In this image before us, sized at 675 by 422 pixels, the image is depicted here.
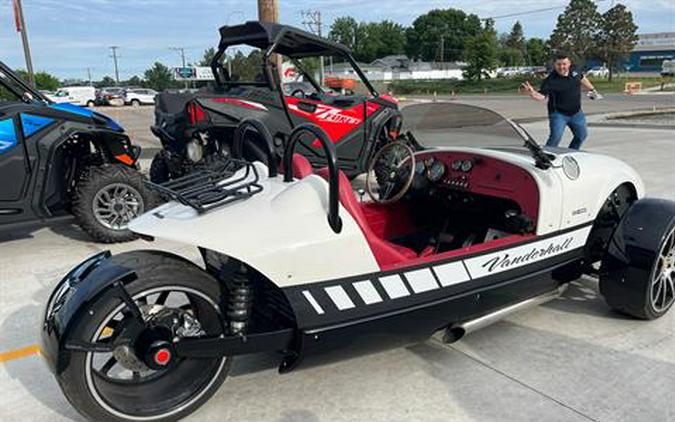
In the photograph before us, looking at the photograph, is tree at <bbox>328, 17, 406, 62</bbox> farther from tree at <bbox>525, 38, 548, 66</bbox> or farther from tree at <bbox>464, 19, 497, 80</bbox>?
tree at <bbox>464, 19, 497, 80</bbox>

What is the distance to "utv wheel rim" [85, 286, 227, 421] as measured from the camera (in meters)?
2.31

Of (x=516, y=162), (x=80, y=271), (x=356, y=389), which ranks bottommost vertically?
(x=356, y=389)

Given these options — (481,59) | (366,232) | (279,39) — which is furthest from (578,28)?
(366,232)

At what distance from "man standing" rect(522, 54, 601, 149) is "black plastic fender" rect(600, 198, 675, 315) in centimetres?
385

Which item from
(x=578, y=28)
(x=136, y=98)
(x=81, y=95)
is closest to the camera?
(x=81, y=95)

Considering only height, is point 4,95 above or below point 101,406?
above

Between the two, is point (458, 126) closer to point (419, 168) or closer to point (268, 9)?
point (419, 168)

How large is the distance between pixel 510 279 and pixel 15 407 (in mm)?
2648

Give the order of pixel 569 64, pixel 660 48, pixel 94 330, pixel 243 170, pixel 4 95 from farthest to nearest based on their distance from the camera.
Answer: pixel 660 48 → pixel 569 64 → pixel 4 95 → pixel 243 170 → pixel 94 330

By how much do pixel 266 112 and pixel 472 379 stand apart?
168 inches

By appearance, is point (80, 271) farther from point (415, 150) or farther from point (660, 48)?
point (660, 48)

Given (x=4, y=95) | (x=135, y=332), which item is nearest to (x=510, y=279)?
(x=135, y=332)

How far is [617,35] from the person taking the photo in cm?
5819

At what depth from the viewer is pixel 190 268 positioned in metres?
2.46
